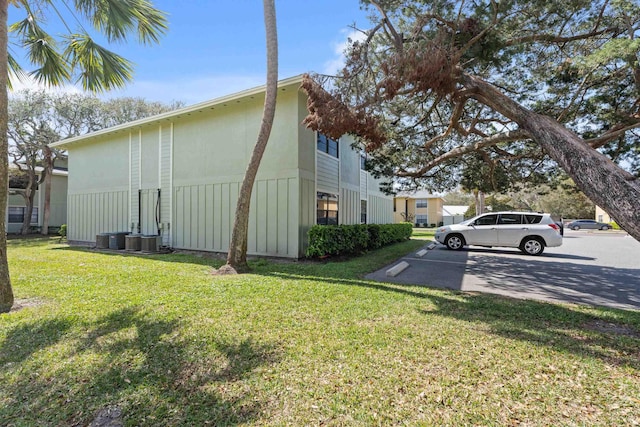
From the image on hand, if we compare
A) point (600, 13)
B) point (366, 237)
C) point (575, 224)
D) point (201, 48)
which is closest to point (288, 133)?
point (201, 48)

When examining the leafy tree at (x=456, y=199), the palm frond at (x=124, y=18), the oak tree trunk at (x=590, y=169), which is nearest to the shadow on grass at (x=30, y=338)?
the palm frond at (x=124, y=18)

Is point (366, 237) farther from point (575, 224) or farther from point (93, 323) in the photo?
point (575, 224)

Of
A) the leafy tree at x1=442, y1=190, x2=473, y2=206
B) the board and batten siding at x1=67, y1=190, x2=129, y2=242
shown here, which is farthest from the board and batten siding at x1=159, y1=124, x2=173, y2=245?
the leafy tree at x1=442, y1=190, x2=473, y2=206

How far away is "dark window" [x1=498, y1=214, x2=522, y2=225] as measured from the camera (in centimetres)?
1159

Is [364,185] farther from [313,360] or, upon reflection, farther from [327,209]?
[313,360]

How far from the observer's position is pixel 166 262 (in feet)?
29.3

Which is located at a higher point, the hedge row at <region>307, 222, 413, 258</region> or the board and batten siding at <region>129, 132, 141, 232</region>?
the board and batten siding at <region>129, 132, 141, 232</region>

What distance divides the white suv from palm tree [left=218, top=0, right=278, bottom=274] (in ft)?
29.6

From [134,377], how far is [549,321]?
5009 millimetres

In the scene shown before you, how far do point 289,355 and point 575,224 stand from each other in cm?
3954

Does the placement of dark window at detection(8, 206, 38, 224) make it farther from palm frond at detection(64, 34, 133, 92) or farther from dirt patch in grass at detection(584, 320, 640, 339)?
dirt patch in grass at detection(584, 320, 640, 339)

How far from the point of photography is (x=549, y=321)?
13.8 feet

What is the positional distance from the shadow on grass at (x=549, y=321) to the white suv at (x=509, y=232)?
729 cm

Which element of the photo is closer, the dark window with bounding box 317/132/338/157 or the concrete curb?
the concrete curb
